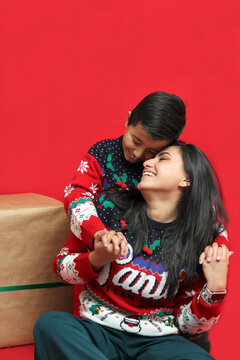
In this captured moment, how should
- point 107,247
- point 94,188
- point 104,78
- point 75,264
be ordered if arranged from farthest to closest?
point 104,78 → point 94,188 → point 75,264 → point 107,247

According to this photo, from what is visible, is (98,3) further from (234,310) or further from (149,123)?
(234,310)

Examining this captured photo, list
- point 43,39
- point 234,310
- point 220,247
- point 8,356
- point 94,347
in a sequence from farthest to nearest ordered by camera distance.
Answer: point 234,310
point 43,39
point 8,356
point 220,247
point 94,347

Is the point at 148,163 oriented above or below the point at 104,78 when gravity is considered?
below

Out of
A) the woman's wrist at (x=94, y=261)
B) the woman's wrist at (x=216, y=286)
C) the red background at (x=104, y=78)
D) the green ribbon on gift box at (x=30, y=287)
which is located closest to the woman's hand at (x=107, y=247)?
the woman's wrist at (x=94, y=261)

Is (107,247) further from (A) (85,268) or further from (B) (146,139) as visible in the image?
(B) (146,139)

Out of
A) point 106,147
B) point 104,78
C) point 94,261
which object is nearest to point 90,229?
point 94,261

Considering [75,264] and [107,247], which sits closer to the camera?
[107,247]

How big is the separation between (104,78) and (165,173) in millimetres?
600

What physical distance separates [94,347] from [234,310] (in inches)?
34.0

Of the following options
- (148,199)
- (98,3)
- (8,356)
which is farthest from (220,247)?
(98,3)

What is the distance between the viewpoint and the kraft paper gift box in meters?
1.41

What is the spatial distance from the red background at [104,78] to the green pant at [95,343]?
1.57 feet

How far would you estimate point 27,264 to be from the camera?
1.44 metres

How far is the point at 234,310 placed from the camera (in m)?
1.84
